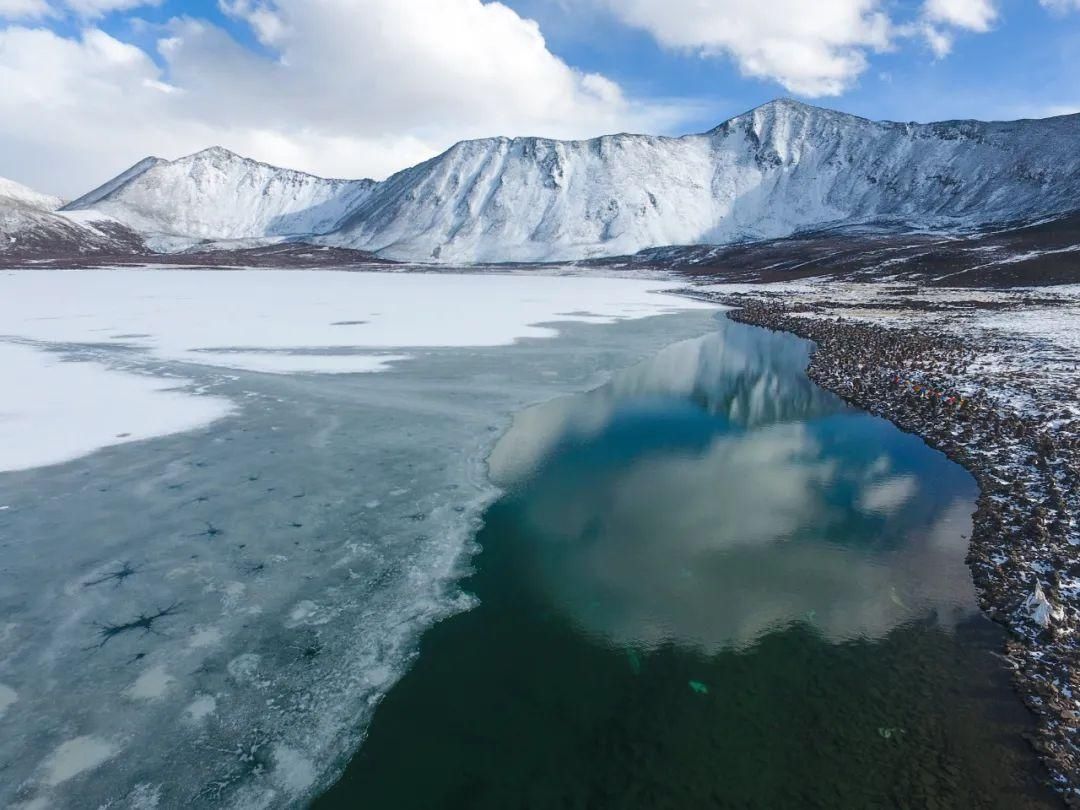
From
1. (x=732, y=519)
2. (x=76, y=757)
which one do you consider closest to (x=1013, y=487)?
(x=732, y=519)

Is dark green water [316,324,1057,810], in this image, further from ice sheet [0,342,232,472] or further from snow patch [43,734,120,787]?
ice sheet [0,342,232,472]

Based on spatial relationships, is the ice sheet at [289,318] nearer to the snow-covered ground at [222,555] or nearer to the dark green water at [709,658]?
the snow-covered ground at [222,555]

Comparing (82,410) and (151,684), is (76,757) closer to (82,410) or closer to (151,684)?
(151,684)

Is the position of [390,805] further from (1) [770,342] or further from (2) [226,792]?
(1) [770,342]

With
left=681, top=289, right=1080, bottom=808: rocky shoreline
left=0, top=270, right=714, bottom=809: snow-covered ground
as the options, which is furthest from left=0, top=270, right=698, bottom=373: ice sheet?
left=681, top=289, right=1080, bottom=808: rocky shoreline

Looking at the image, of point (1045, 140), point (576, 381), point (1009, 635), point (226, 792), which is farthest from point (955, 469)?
point (1045, 140)

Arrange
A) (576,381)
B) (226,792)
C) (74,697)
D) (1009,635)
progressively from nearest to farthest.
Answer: (226,792) → (74,697) → (1009,635) → (576,381)
